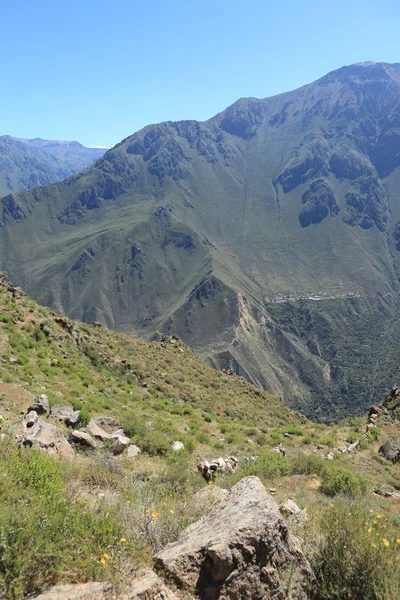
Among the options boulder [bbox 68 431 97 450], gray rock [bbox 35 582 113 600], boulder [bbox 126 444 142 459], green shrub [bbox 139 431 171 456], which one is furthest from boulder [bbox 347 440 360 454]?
gray rock [bbox 35 582 113 600]

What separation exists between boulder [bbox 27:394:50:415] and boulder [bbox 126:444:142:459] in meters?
3.25

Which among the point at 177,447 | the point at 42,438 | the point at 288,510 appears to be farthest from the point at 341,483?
the point at 42,438

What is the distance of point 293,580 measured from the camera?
5.50 meters

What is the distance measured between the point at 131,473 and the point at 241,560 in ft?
18.4

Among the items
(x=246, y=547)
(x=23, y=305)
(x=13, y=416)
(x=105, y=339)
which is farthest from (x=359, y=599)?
(x=105, y=339)

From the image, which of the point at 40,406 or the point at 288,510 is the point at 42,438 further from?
the point at 288,510

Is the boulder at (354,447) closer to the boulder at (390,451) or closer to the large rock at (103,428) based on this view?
the boulder at (390,451)

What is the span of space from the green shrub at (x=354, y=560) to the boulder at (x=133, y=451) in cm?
713

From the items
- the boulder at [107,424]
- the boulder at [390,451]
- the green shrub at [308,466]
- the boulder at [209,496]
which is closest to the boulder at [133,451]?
the boulder at [107,424]

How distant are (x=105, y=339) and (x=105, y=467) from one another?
2392 centimetres

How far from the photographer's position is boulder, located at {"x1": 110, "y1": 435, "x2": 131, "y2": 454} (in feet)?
38.9

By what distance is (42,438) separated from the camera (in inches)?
377

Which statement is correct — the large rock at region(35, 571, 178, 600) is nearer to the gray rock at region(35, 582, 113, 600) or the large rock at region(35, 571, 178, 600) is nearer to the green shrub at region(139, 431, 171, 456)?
the gray rock at region(35, 582, 113, 600)

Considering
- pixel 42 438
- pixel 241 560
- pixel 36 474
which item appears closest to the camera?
pixel 241 560
